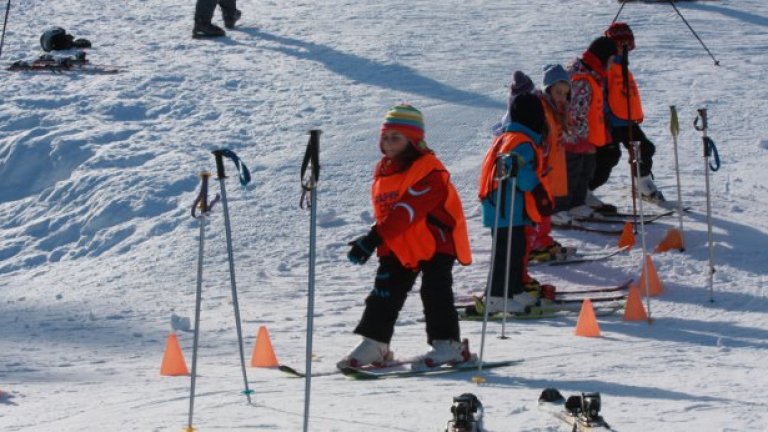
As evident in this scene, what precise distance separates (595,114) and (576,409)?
221 inches

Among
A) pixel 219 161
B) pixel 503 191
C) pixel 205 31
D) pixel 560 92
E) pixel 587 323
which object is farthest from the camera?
pixel 205 31

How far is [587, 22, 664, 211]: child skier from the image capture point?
39.4 ft

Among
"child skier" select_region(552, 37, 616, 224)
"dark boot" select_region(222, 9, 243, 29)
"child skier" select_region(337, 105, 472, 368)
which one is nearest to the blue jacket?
"child skier" select_region(337, 105, 472, 368)

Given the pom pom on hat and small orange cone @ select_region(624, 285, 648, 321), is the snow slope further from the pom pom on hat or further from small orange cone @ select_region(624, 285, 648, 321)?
the pom pom on hat

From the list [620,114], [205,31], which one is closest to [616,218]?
[620,114]

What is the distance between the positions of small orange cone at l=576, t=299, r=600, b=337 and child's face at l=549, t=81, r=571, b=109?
1.99 meters

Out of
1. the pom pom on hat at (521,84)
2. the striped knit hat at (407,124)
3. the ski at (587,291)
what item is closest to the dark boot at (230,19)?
the ski at (587,291)

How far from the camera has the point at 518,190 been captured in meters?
9.56

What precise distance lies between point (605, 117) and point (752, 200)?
1468mm

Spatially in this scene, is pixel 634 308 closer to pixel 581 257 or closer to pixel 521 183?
pixel 521 183

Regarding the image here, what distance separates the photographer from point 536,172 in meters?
9.60

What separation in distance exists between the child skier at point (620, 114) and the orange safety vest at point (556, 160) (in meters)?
1.28

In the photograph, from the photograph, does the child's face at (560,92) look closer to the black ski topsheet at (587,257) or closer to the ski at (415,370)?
the black ski topsheet at (587,257)

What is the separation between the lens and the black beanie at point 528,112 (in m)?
9.59
